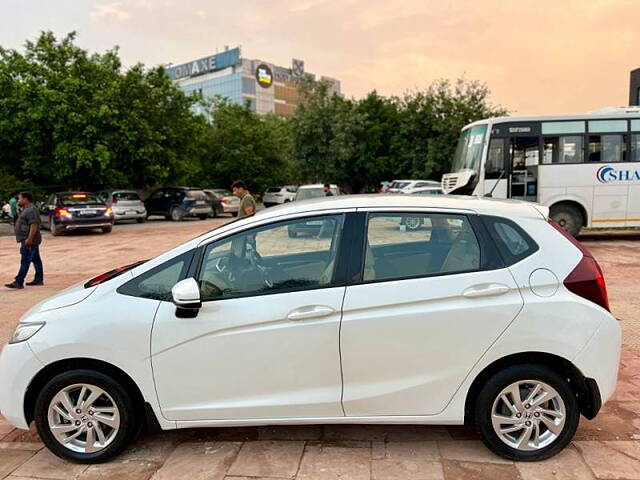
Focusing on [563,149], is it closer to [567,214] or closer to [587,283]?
[567,214]

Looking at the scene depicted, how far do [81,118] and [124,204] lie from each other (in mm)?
4114

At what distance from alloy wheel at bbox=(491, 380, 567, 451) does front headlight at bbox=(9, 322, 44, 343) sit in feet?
9.31

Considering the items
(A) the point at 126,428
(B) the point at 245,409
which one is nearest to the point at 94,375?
(A) the point at 126,428

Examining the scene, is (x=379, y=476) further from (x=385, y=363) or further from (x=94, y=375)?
(x=94, y=375)

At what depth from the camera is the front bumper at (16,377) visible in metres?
3.06

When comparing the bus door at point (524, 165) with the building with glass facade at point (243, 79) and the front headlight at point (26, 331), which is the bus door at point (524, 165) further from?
the building with glass facade at point (243, 79)

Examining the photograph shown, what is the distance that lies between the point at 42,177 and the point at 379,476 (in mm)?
27633

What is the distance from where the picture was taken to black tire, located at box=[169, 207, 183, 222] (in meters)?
25.2

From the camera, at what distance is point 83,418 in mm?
3115

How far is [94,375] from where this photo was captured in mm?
3035

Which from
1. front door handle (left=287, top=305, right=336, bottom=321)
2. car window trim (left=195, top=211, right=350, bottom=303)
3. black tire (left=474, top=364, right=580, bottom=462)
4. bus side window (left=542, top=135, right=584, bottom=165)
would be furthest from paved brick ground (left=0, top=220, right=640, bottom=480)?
bus side window (left=542, top=135, right=584, bottom=165)

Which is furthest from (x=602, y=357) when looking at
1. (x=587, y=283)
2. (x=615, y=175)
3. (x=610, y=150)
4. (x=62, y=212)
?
(x=62, y=212)

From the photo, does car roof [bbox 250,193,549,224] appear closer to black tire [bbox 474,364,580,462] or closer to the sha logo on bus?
black tire [bbox 474,364,580,462]

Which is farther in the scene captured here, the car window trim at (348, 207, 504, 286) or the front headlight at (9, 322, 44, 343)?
the front headlight at (9, 322, 44, 343)
